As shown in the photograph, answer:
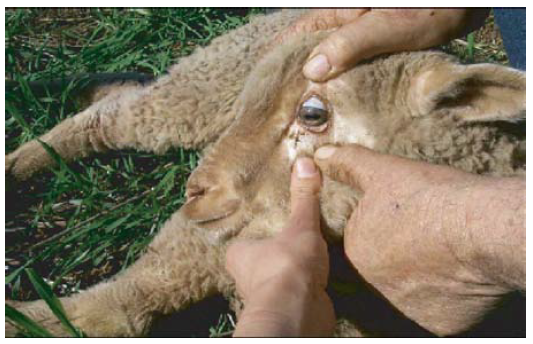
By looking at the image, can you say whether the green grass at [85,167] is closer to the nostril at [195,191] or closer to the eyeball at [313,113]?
the nostril at [195,191]

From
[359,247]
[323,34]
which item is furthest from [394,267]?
[323,34]

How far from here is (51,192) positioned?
10.7ft

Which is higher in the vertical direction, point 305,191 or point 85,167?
point 305,191

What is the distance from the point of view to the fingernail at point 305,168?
2.37 metres

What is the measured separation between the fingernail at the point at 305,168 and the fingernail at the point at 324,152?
3 cm

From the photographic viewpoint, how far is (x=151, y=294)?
9.17 feet

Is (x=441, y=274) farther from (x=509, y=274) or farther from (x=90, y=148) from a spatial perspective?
(x=90, y=148)

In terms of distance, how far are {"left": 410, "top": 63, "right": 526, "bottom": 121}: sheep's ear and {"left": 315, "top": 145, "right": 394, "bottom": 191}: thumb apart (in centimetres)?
24

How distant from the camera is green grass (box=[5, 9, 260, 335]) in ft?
10.2

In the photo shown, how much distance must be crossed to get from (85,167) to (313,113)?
4.75 feet

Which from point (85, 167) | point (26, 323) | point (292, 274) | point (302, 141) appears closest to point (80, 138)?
point (85, 167)

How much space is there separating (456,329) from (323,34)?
43.2 inches

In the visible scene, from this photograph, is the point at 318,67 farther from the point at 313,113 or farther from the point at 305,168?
the point at 305,168

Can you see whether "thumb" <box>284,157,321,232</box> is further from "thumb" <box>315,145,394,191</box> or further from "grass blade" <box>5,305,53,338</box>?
"grass blade" <box>5,305,53,338</box>
